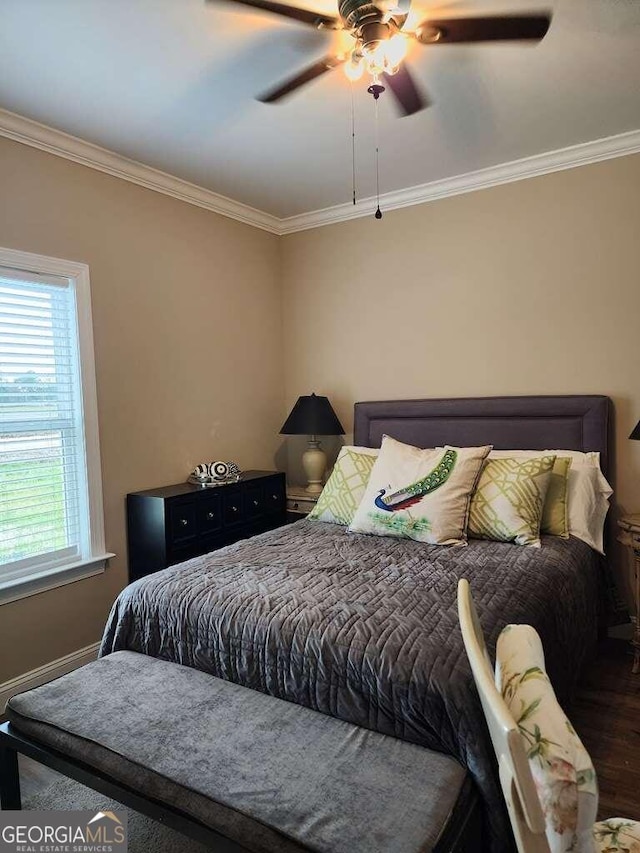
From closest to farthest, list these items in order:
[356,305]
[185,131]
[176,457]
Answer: [185,131] < [176,457] < [356,305]

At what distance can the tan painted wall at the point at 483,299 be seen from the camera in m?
3.06

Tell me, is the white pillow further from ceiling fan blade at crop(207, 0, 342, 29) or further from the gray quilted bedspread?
ceiling fan blade at crop(207, 0, 342, 29)

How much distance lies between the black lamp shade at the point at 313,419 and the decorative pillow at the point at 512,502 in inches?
51.7

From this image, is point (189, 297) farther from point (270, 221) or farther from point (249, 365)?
point (270, 221)

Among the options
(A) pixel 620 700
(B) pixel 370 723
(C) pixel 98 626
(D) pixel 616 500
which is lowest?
(A) pixel 620 700

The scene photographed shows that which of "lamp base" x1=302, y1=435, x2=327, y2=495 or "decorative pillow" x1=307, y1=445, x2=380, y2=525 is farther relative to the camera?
"lamp base" x1=302, y1=435, x2=327, y2=495

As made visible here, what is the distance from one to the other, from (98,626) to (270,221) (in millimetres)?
2963

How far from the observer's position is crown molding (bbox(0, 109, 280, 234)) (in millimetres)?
2621

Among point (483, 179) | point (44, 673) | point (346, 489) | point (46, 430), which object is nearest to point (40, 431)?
point (46, 430)

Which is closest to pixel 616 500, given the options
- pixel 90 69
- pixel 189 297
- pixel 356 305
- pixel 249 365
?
pixel 356 305

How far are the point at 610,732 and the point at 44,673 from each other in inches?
102

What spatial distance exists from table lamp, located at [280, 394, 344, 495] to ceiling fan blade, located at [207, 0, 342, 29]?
2392mm

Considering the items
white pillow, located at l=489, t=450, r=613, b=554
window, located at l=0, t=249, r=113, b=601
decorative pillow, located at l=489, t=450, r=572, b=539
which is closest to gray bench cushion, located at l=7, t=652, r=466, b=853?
window, located at l=0, t=249, r=113, b=601

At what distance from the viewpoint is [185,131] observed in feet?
9.08
